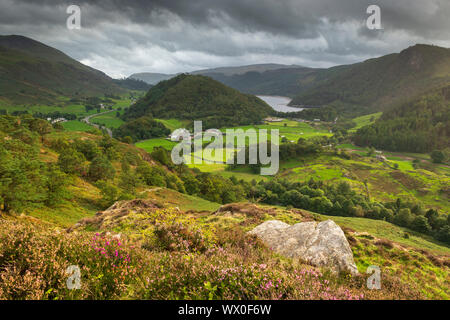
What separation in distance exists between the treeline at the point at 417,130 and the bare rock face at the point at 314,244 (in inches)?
7774

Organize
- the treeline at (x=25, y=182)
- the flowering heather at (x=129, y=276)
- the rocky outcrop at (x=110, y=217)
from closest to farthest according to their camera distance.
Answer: the flowering heather at (x=129, y=276) → the rocky outcrop at (x=110, y=217) → the treeline at (x=25, y=182)

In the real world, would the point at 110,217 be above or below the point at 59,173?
below

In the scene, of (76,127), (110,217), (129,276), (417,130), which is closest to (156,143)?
(76,127)

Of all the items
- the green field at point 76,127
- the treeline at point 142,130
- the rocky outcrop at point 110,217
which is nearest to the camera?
the rocky outcrop at point 110,217

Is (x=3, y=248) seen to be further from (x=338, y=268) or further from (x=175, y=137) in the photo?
(x=175, y=137)

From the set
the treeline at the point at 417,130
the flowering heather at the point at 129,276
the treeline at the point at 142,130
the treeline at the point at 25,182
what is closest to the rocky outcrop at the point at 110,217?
the treeline at the point at 25,182

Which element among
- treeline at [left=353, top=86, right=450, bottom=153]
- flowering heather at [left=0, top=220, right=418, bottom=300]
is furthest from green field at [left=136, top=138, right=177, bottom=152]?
treeline at [left=353, top=86, right=450, bottom=153]

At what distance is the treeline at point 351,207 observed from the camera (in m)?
53.6

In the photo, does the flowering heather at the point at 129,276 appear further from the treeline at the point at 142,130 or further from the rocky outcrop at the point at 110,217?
the treeline at the point at 142,130

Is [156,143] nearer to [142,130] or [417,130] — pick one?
[142,130]

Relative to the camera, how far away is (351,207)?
206 feet

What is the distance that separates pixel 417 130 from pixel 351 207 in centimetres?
16331
